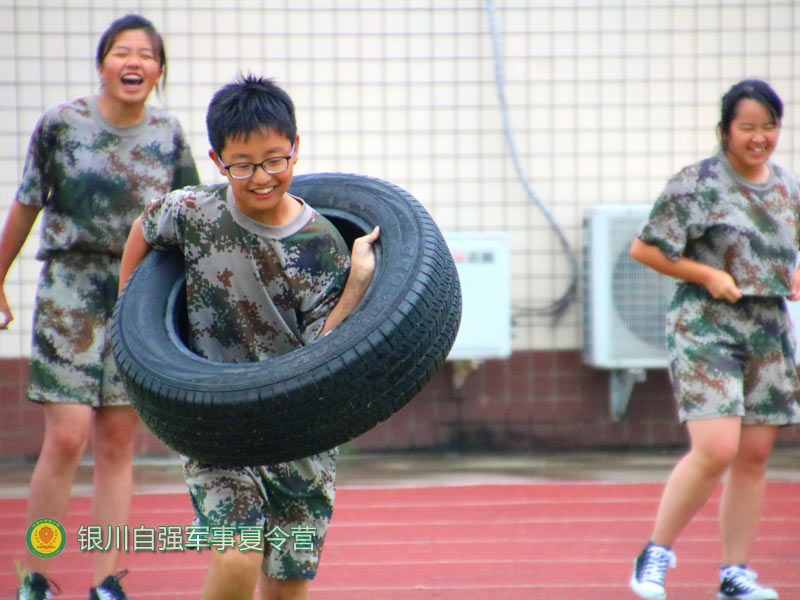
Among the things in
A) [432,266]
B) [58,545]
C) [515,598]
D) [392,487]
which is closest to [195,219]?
[432,266]

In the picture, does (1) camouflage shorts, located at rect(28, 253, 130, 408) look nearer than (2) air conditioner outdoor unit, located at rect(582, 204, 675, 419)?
Yes

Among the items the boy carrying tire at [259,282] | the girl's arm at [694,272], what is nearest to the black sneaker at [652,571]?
the girl's arm at [694,272]

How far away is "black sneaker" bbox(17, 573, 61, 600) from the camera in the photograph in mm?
4035

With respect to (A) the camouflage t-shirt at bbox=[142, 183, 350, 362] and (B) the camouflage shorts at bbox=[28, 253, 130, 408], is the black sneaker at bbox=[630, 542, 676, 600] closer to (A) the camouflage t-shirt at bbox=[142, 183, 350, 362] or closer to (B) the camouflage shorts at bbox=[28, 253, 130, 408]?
(A) the camouflage t-shirt at bbox=[142, 183, 350, 362]

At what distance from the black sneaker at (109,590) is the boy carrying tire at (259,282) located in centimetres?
113

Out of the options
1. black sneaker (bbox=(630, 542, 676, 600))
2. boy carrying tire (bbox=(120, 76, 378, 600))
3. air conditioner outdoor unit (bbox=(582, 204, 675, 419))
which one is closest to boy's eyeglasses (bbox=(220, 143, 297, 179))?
boy carrying tire (bbox=(120, 76, 378, 600))

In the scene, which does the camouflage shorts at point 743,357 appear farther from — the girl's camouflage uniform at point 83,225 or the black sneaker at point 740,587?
the girl's camouflage uniform at point 83,225

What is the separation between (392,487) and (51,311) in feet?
9.34

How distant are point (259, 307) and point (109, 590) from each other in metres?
1.57

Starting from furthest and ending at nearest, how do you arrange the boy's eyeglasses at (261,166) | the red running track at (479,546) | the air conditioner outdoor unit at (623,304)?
the air conditioner outdoor unit at (623,304), the red running track at (479,546), the boy's eyeglasses at (261,166)

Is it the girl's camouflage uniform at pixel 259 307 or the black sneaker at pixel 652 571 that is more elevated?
the girl's camouflage uniform at pixel 259 307

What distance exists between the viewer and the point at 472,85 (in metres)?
7.38

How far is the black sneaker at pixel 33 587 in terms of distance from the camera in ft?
13.2

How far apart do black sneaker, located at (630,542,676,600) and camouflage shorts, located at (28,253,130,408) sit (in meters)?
1.97
